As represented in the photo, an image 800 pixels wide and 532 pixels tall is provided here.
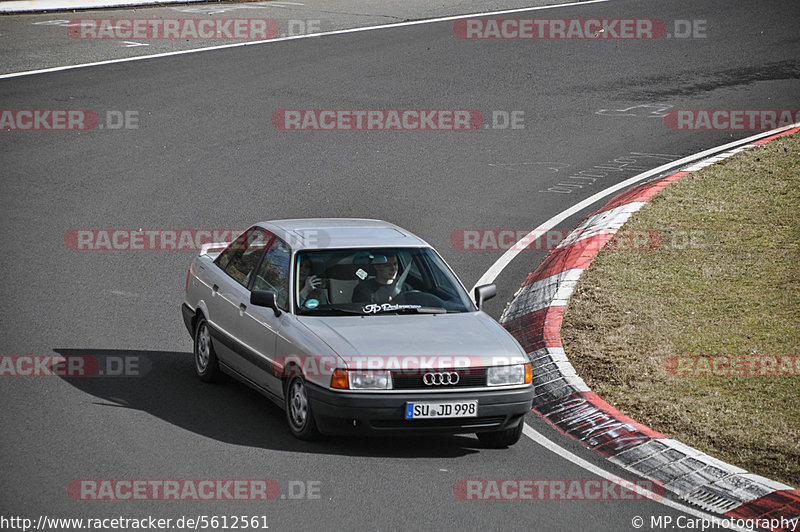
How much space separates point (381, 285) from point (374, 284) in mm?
59

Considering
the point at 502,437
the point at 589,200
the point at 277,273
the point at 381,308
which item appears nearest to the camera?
the point at 502,437

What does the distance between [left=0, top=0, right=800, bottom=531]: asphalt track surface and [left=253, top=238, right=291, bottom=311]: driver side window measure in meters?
0.99

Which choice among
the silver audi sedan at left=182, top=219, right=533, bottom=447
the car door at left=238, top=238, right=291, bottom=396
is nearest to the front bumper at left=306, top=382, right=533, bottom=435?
the silver audi sedan at left=182, top=219, right=533, bottom=447

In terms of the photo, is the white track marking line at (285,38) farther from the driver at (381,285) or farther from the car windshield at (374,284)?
the driver at (381,285)

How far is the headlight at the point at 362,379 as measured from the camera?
776 cm

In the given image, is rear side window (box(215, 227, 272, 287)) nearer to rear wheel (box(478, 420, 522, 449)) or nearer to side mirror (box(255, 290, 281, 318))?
side mirror (box(255, 290, 281, 318))

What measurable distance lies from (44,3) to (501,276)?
20.4m

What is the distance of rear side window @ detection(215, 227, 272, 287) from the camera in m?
9.62

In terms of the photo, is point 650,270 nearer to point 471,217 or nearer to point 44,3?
point 471,217

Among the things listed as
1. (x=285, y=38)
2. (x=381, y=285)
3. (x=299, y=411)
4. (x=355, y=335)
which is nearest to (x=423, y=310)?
(x=381, y=285)

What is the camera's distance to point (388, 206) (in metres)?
15.2

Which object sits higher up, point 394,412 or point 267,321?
point 267,321

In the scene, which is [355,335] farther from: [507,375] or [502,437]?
[502,437]

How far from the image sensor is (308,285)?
8906 millimetres
